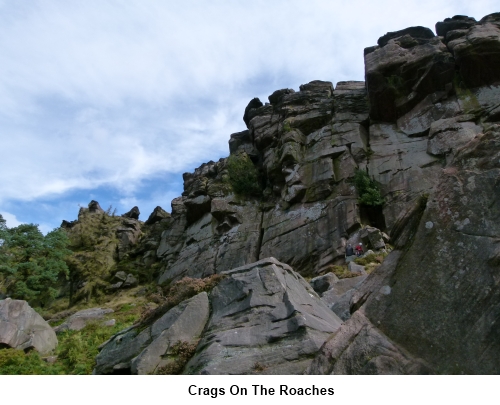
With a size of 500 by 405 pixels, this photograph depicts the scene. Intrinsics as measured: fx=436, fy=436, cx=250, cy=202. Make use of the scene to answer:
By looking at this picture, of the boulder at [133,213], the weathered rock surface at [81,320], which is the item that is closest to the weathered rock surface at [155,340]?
the weathered rock surface at [81,320]

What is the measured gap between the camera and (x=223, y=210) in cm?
4475

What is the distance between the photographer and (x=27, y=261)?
36.0 m

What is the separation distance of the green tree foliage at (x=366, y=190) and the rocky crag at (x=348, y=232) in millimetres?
111

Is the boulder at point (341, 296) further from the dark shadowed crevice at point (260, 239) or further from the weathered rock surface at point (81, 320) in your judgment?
the dark shadowed crevice at point (260, 239)

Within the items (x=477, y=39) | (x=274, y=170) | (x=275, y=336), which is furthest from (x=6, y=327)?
(x=477, y=39)

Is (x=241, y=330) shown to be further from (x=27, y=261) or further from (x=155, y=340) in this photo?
(x=27, y=261)

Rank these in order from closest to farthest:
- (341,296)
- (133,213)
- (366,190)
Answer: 1. (341,296)
2. (366,190)
3. (133,213)

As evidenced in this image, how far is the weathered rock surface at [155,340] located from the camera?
39.8 ft

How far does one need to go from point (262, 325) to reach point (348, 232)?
24532 mm

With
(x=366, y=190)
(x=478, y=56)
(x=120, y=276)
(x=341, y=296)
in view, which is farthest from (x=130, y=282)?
(x=478, y=56)

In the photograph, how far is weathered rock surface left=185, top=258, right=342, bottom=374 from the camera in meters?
10.2

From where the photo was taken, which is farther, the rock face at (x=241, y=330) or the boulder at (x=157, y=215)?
the boulder at (x=157, y=215)

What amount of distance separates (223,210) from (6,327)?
25.4 m

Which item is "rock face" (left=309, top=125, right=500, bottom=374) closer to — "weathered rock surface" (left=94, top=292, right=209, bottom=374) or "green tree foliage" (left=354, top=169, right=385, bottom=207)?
"weathered rock surface" (left=94, top=292, right=209, bottom=374)
